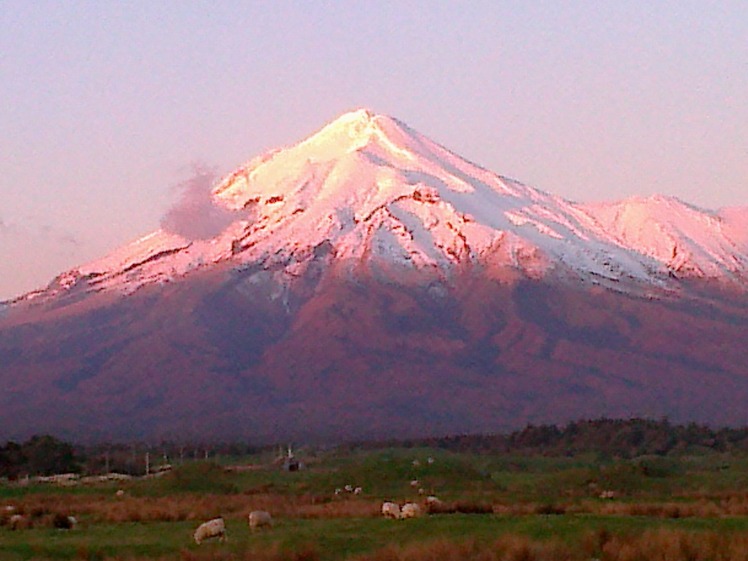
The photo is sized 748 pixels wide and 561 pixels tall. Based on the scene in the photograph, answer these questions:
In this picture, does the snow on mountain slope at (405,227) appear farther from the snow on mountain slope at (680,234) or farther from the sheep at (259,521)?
the sheep at (259,521)

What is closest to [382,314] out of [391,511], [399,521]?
[391,511]

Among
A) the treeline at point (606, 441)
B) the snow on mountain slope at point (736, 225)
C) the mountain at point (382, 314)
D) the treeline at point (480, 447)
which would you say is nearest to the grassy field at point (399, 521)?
the treeline at point (480, 447)

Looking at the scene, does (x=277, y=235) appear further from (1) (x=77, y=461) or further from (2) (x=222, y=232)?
(1) (x=77, y=461)

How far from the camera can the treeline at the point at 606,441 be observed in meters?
70.1

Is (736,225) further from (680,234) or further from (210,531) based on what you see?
(210,531)

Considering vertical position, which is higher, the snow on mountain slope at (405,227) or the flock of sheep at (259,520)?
the snow on mountain slope at (405,227)

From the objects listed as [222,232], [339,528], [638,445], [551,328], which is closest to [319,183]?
[222,232]

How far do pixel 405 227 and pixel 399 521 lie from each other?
12529 cm

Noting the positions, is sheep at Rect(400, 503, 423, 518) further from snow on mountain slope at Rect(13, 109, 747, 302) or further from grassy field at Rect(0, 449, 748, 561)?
snow on mountain slope at Rect(13, 109, 747, 302)

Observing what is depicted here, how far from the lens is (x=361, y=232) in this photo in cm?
14775

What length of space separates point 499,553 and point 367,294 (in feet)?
387

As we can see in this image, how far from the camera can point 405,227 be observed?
489ft

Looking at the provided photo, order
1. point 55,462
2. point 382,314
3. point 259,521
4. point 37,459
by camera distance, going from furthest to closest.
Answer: point 382,314 → point 55,462 → point 37,459 → point 259,521

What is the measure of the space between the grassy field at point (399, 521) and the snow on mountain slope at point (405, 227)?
97.1 m
